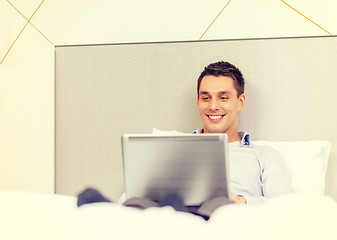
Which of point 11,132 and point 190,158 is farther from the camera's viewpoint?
point 11,132

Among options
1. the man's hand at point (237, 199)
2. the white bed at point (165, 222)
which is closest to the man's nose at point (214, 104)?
the man's hand at point (237, 199)

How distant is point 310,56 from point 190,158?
47.6 inches

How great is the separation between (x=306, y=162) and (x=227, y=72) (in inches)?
23.3

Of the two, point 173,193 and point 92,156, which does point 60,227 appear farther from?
point 92,156

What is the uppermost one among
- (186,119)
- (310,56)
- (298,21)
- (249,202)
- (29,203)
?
(298,21)

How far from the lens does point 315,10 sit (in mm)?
1924

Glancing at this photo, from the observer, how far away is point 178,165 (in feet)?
3.41

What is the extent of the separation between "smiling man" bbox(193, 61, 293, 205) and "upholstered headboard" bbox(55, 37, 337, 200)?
0.54 feet

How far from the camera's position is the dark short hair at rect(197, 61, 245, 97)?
1.76 m

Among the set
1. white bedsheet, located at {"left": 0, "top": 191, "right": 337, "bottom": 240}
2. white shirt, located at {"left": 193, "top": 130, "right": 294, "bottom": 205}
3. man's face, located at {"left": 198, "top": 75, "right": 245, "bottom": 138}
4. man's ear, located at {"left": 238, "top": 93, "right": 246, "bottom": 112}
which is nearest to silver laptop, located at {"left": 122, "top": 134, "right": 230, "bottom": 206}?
white bedsheet, located at {"left": 0, "top": 191, "right": 337, "bottom": 240}

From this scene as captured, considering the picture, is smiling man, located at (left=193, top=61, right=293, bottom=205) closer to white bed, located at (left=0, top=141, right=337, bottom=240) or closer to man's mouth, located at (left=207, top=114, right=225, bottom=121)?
man's mouth, located at (left=207, top=114, right=225, bottom=121)

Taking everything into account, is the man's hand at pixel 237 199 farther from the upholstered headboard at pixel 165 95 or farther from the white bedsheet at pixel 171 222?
the upholstered headboard at pixel 165 95

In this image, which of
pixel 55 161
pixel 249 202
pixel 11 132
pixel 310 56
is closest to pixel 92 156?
pixel 55 161

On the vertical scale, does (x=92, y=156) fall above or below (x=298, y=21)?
below
